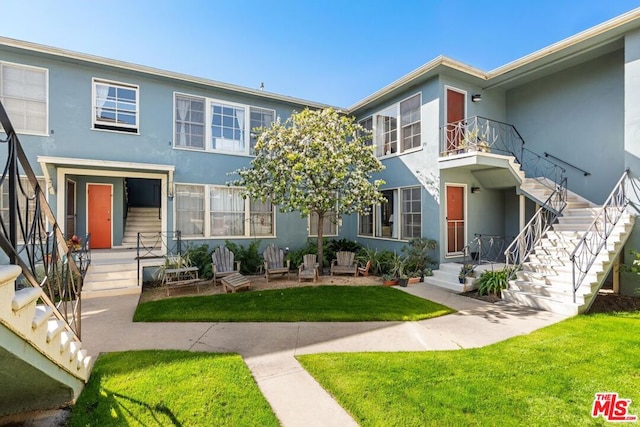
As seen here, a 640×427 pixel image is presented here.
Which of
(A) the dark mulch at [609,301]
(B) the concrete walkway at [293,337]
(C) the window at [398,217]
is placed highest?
(C) the window at [398,217]

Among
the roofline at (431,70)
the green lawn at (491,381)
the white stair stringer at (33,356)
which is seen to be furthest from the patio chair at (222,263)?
the roofline at (431,70)

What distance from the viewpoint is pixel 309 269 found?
31.9ft

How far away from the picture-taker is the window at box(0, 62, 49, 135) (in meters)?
8.38

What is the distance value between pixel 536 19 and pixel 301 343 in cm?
1254

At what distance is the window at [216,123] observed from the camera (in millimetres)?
10422

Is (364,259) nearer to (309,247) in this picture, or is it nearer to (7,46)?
(309,247)

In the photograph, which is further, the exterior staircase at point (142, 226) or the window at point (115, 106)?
the exterior staircase at point (142, 226)

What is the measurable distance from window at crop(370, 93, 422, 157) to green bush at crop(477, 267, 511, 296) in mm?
4770

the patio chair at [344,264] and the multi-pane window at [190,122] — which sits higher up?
the multi-pane window at [190,122]

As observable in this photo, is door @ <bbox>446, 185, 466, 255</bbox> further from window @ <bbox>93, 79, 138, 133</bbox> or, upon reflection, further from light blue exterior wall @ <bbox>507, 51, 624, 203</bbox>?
window @ <bbox>93, 79, 138, 133</bbox>

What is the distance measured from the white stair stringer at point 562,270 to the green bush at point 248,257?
7346 mm

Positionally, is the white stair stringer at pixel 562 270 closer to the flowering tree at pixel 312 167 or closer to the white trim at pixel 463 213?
the white trim at pixel 463 213

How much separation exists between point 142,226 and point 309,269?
818 centimetres

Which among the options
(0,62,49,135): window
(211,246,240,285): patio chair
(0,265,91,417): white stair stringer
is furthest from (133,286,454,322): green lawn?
(0,62,49,135): window
